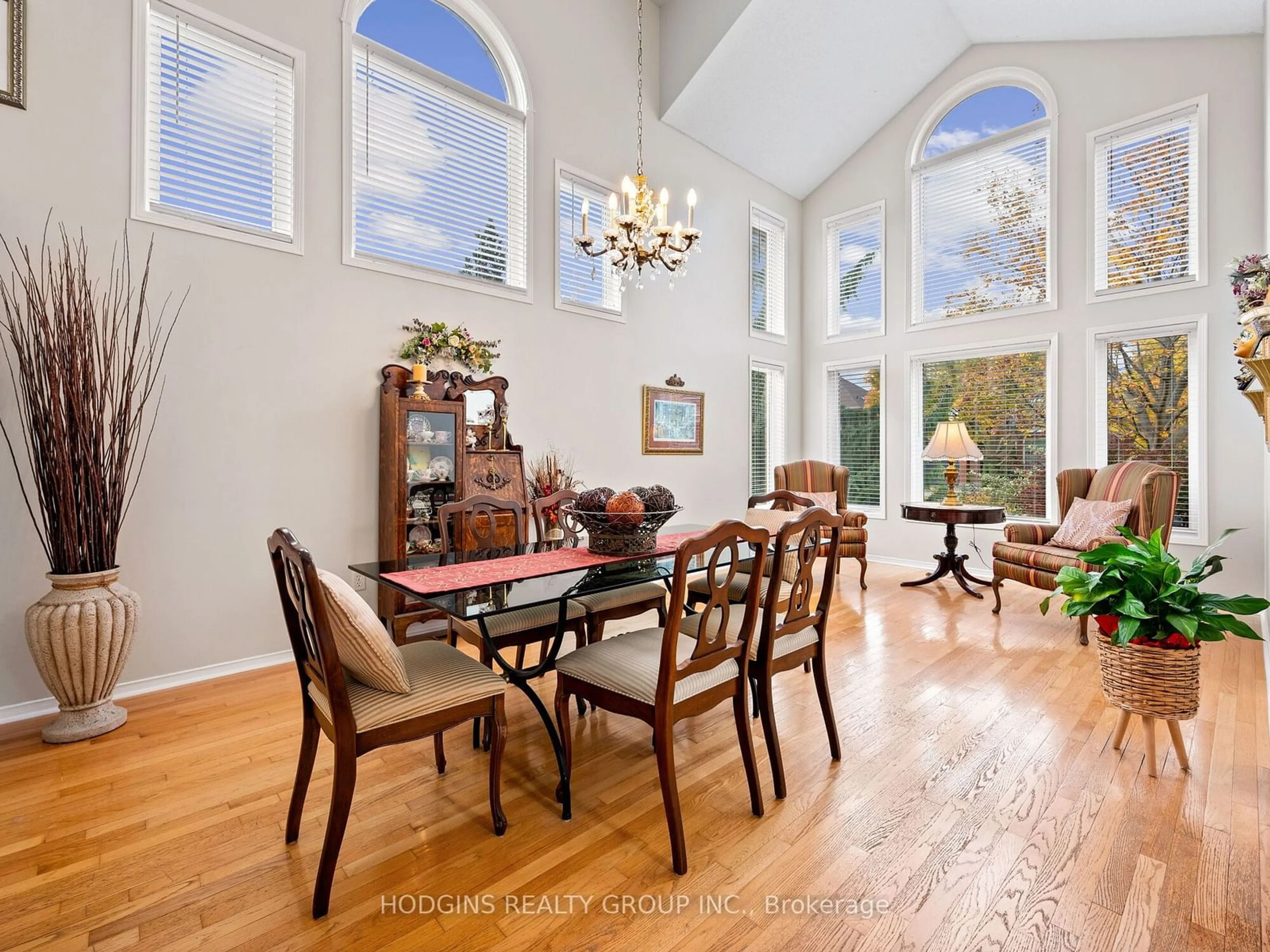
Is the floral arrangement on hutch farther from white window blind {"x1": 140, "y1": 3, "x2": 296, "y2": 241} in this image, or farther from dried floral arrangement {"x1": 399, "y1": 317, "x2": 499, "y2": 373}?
dried floral arrangement {"x1": 399, "y1": 317, "x2": 499, "y2": 373}

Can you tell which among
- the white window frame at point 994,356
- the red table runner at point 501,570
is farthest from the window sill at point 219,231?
the white window frame at point 994,356

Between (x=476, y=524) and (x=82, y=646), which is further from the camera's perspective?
(x=476, y=524)

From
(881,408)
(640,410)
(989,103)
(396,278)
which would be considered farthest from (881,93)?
(396,278)

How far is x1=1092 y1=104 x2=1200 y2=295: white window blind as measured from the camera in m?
4.65

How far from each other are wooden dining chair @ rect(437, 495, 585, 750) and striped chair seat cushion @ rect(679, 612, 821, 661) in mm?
470

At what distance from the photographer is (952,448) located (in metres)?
5.09

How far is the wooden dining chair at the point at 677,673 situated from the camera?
1686mm

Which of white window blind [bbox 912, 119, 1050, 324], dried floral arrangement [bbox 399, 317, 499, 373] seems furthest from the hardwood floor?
white window blind [bbox 912, 119, 1050, 324]

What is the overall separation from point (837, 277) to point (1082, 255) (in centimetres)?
229

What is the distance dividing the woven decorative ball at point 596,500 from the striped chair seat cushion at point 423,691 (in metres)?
0.81

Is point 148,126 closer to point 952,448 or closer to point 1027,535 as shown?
point 952,448

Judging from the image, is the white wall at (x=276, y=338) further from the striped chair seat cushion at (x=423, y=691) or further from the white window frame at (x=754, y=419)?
the striped chair seat cushion at (x=423, y=691)

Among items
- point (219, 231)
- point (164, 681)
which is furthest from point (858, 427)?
point (164, 681)

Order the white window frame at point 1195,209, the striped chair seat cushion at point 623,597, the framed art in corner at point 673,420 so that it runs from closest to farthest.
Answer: the striped chair seat cushion at point 623,597 → the white window frame at point 1195,209 → the framed art in corner at point 673,420
